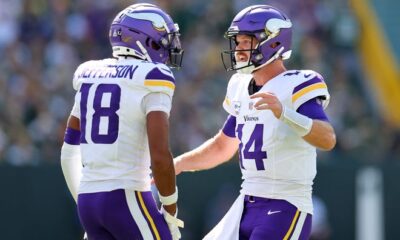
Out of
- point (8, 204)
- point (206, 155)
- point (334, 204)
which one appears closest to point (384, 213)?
point (334, 204)

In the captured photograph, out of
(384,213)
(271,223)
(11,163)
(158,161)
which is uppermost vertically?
(158,161)

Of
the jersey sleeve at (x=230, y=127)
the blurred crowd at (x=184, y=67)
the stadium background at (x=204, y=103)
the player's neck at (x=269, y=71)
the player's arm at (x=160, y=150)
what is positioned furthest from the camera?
Result: the blurred crowd at (x=184, y=67)

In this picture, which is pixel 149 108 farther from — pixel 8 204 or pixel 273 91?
pixel 8 204

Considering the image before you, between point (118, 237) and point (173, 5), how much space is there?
7954mm

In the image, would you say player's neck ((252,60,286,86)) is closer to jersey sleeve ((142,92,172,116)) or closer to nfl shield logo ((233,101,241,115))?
nfl shield logo ((233,101,241,115))

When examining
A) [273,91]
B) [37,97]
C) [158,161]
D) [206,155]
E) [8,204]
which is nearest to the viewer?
[158,161]

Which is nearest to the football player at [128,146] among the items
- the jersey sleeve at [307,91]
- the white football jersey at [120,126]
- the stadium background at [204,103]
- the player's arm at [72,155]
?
the white football jersey at [120,126]

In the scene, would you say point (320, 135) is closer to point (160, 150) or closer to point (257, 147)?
point (257, 147)

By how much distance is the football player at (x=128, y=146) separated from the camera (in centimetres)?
594

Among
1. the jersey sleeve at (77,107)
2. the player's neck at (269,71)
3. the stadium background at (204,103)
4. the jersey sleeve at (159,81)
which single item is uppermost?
the jersey sleeve at (159,81)

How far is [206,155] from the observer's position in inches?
272

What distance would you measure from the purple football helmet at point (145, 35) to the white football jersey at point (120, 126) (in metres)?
0.13

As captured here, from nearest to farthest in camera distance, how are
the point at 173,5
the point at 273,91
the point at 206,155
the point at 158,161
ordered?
the point at 158,161, the point at 273,91, the point at 206,155, the point at 173,5

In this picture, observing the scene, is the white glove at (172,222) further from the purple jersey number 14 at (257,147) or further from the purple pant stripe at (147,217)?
the purple jersey number 14 at (257,147)
